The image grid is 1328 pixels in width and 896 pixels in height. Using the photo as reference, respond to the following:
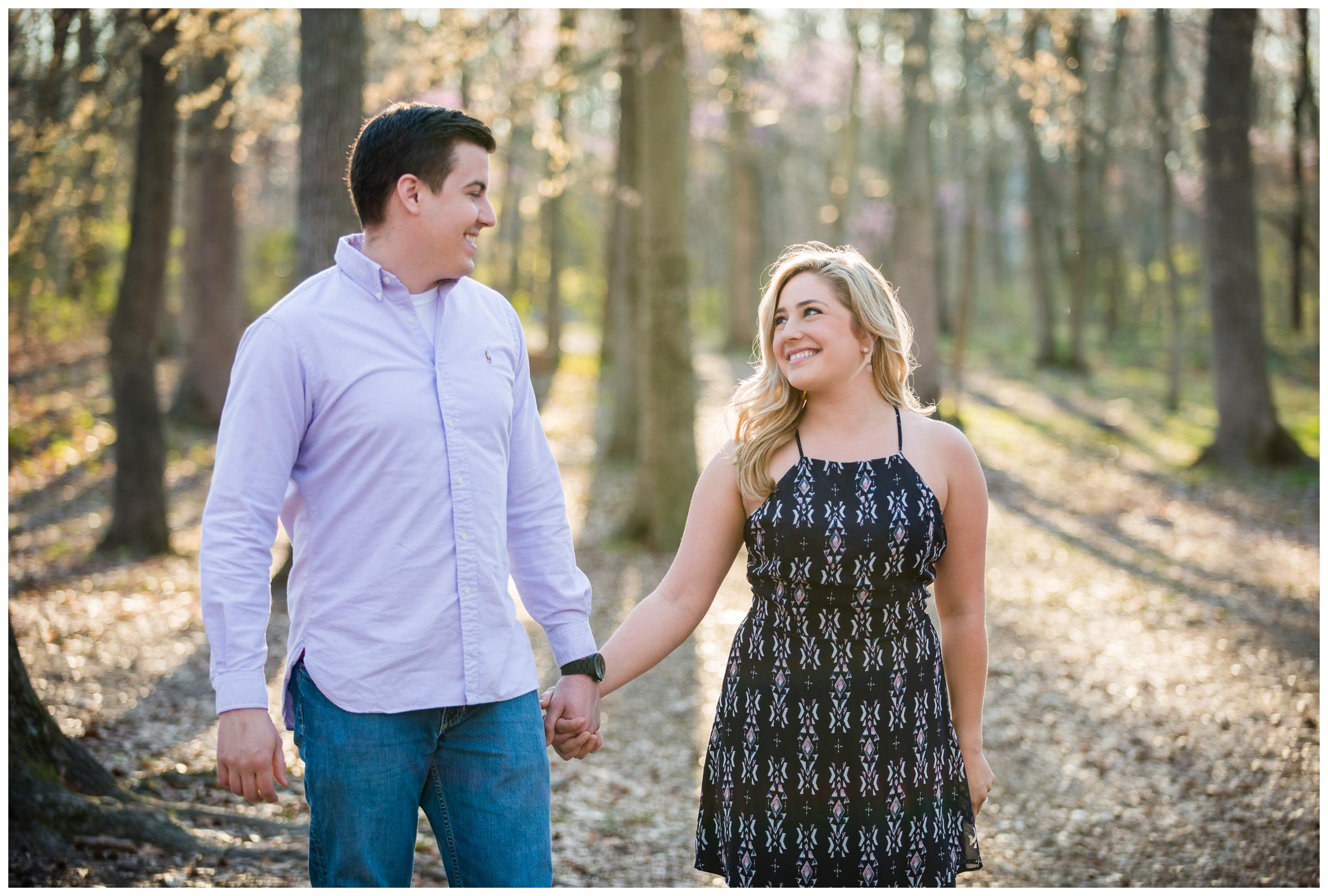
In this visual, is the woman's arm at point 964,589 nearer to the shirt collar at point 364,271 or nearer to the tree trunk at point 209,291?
the shirt collar at point 364,271

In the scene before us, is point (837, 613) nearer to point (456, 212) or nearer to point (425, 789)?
point (425, 789)

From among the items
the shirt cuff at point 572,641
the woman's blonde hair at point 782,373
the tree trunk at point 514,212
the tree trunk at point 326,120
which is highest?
the tree trunk at point 514,212

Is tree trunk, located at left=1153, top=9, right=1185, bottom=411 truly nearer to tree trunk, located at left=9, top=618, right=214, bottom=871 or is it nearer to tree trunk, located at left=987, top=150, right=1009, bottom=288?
tree trunk, located at left=987, top=150, right=1009, bottom=288

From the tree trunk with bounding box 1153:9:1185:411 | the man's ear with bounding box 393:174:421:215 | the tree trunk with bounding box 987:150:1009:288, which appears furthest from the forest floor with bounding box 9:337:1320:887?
the tree trunk with bounding box 987:150:1009:288

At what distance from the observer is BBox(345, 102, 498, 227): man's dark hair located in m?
2.60

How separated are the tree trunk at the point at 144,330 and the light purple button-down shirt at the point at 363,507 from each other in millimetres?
7427

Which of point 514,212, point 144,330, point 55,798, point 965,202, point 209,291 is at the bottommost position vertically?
point 55,798

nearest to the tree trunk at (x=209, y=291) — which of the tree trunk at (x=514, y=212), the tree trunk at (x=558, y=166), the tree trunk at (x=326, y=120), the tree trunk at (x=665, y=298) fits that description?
the tree trunk at (x=558, y=166)

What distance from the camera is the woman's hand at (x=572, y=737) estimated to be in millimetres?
2816

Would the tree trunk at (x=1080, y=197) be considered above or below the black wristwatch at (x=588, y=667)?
above

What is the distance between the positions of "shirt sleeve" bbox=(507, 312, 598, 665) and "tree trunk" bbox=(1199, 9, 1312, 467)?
13.1 m

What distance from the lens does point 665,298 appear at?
9781mm

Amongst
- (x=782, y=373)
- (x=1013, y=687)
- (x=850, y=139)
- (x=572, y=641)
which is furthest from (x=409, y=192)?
(x=850, y=139)

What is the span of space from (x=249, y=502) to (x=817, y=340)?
140cm
